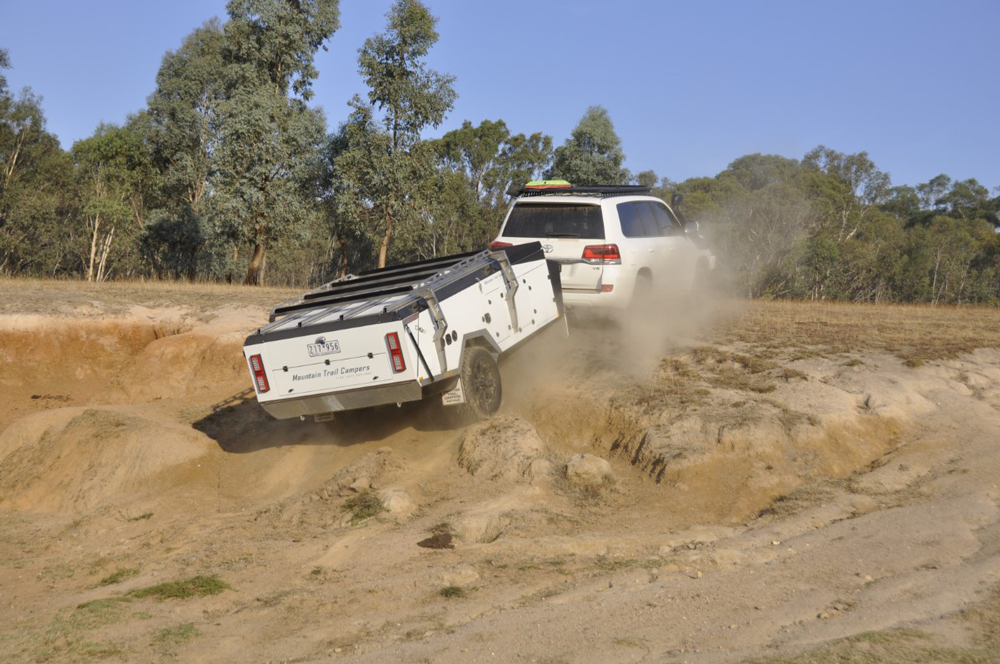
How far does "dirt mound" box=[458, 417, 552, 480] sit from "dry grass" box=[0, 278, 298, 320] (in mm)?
8834

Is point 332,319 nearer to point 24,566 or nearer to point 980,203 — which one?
point 24,566

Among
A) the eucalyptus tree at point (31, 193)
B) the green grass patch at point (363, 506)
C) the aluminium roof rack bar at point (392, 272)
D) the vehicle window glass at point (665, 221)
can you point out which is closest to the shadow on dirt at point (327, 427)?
the green grass patch at point (363, 506)

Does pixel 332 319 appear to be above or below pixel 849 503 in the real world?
above

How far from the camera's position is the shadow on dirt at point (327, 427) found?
10.8 m

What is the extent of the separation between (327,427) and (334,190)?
91.1 feet

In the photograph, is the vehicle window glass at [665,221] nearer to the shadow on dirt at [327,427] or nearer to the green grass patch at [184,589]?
the shadow on dirt at [327,427]

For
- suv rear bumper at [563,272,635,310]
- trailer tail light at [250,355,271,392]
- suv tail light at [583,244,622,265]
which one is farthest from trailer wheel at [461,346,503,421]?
suv tail light at [583,244,622,265]

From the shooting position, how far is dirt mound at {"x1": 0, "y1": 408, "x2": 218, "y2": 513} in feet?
35.6

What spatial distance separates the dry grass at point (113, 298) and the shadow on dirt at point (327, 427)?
4521mm

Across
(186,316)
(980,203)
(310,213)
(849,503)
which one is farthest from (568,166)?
(980,203)

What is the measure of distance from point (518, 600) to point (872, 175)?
69202 millimetres

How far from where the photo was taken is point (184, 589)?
6.98m

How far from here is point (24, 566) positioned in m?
8.39

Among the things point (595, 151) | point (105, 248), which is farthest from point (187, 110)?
point (595, 151)
